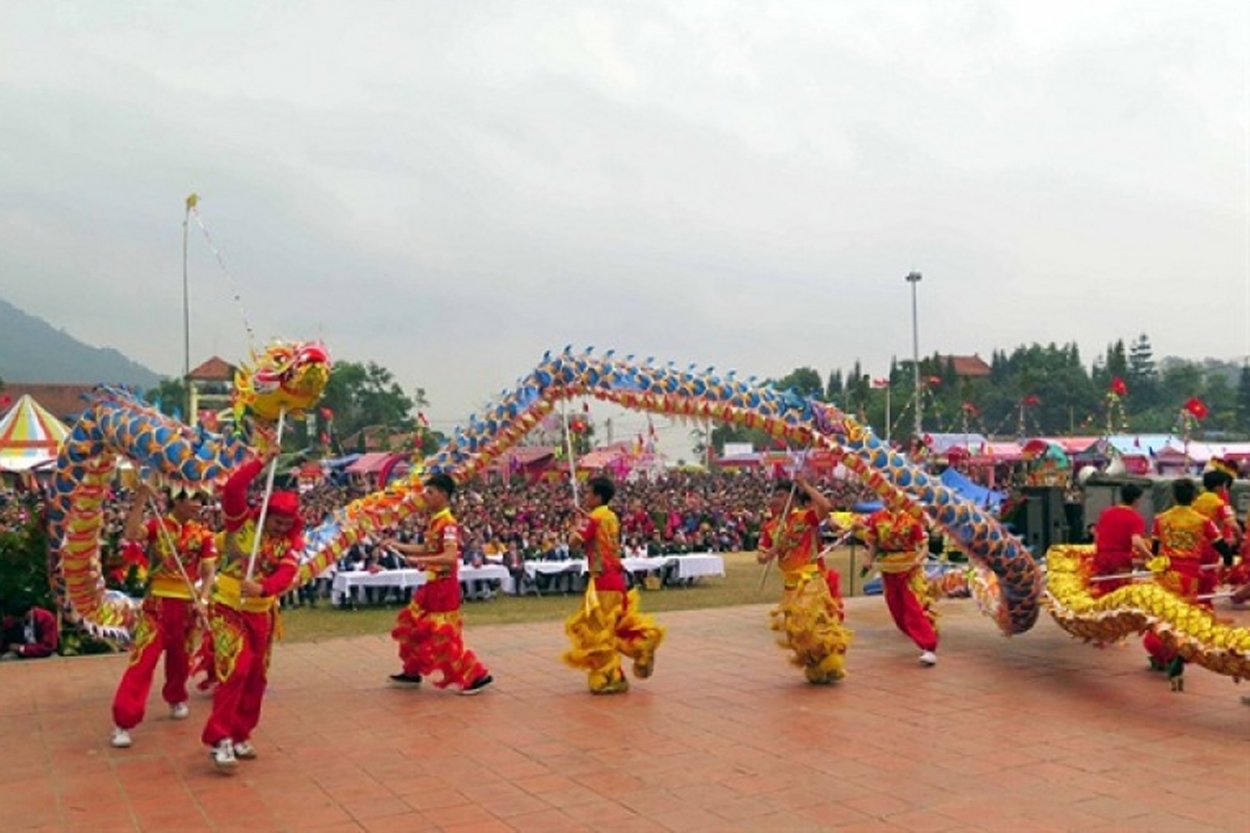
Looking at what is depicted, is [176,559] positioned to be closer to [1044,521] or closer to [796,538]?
[796,538]

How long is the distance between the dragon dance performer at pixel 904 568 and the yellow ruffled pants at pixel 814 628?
1144mm

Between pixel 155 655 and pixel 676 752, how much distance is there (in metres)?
3.20

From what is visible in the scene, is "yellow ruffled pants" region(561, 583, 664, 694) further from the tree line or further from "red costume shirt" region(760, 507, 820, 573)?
the tree line

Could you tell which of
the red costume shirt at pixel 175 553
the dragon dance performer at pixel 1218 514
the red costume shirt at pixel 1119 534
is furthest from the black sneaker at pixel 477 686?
the dragon dance performer at pixel 1218 514

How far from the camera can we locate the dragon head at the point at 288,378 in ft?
20.9

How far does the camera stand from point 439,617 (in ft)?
25.5

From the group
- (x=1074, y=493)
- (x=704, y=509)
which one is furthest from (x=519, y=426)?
(x=704, y=509)

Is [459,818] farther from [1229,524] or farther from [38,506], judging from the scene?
[38,506]

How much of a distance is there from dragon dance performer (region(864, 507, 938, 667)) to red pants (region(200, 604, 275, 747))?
5.28 metres

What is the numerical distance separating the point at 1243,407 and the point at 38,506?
2783 inches

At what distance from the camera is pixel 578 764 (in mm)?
5828

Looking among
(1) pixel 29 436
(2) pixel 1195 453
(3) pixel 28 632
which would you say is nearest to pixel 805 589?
(3) pixel 28 632

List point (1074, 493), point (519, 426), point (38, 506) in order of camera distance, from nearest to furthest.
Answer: point (519, 426) < point (38, 506) < point (1074, 493)

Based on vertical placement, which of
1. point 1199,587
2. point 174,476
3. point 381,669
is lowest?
point 381,669
